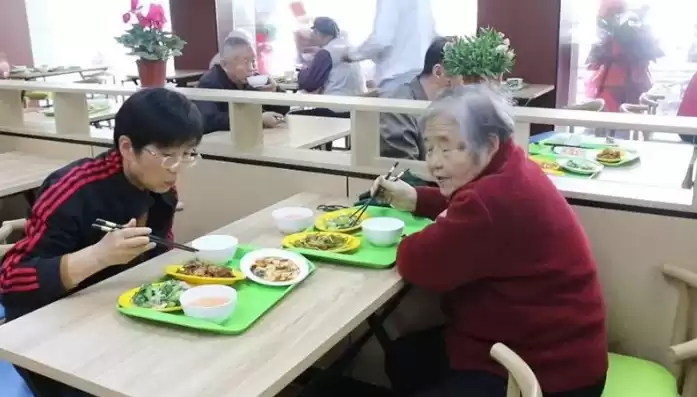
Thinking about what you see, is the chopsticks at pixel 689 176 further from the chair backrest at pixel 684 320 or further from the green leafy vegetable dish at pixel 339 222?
the green leafy vegetable dish at pixel 339 222

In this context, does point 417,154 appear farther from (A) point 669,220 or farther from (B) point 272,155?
(A) point 669,220

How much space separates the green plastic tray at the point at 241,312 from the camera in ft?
4.62

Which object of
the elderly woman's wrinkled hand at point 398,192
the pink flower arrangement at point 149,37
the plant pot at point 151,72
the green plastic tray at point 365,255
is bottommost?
the green plastic tray at point 365,255

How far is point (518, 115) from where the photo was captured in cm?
203

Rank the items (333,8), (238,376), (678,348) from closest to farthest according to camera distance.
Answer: (238,376)
(678,348)
(333,8)

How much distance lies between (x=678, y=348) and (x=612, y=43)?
427 cm

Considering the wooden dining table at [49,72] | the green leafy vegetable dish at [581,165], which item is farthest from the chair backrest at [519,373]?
the wooden dining table at [49,72]

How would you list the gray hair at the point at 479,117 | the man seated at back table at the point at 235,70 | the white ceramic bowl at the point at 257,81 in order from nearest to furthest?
the gray hair at the point at 479,117 < the man seated at back table at the point at 235,70 < the white ceramic bowl at the point at 257,81

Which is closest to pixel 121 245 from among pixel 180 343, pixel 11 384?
pixel 180 343

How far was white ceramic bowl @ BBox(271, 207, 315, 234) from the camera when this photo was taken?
2.00 metres

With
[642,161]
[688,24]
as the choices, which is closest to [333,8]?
[688,24]

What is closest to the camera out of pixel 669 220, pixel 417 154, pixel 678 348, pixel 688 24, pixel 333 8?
pixel 678 348

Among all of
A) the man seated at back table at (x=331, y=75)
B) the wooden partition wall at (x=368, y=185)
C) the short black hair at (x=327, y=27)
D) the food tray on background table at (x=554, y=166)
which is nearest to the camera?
the wooden partition wall at (x=368, y=185)

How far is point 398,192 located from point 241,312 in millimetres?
730
